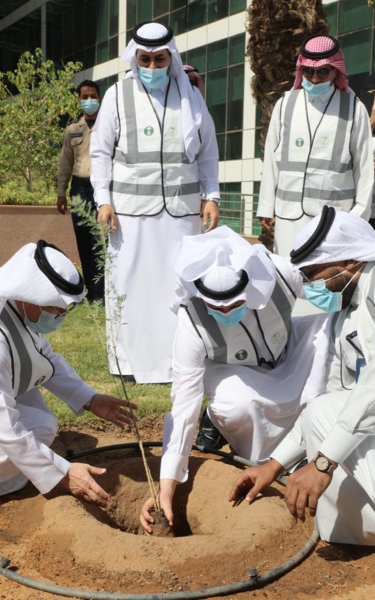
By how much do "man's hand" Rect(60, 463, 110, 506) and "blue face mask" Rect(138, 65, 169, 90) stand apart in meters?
2.91

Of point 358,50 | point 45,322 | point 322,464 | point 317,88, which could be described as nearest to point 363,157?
point 317,88

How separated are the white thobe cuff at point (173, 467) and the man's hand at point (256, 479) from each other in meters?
0.24

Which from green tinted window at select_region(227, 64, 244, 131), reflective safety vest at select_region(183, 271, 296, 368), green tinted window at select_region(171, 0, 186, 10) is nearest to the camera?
reflective safety vest at select_region(183, 271, 296, 368)

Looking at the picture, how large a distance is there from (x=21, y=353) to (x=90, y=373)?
222 centimetres

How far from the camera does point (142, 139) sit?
213 inches

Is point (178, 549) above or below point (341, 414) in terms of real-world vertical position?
below

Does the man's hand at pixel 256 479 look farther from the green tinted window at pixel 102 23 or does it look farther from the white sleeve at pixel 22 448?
the green tinted window at pixel 102 23

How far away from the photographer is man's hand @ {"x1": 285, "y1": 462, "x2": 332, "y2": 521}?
2881 millimetres

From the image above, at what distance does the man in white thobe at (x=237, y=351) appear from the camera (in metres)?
3.51

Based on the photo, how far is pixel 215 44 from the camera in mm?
20328

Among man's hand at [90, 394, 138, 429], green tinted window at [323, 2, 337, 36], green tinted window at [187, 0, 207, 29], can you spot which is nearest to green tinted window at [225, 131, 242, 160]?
green tinted window at [187, 0, 207, 29]

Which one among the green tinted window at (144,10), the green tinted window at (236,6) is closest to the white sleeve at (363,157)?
the green tinted window at (236,6)

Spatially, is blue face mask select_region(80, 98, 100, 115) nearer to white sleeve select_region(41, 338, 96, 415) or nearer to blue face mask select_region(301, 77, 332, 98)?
blue face mask select_region(301, 77, 332, 98)

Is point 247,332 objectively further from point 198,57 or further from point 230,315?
point 198,57
